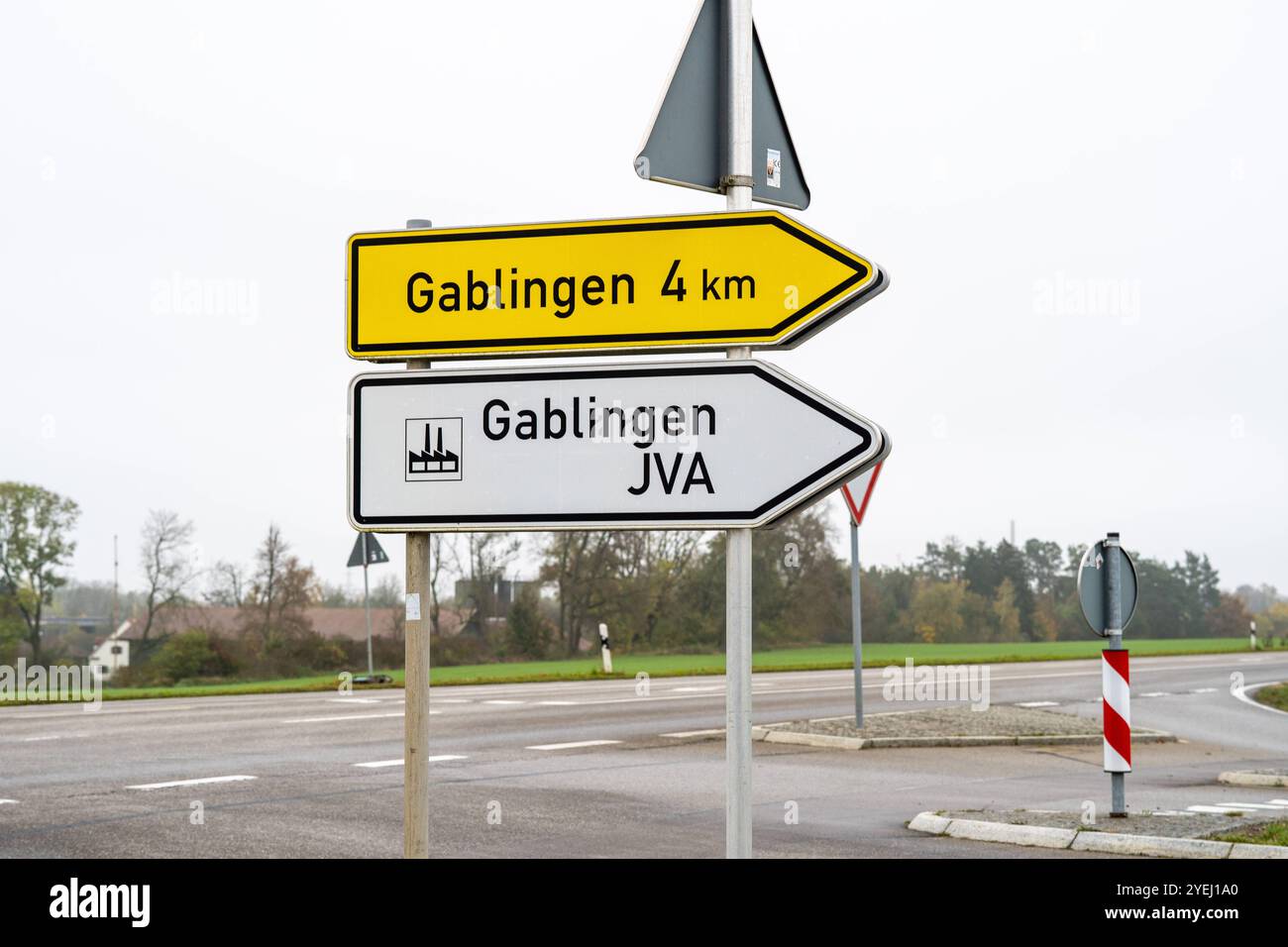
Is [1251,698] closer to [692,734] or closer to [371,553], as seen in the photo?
[692,734]

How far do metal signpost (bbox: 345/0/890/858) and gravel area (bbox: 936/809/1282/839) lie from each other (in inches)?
237

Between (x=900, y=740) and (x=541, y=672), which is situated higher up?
(x=900, y=740)

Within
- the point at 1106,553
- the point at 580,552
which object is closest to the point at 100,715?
the point at 1106,553

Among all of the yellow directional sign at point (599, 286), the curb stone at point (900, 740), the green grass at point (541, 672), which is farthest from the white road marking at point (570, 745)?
the green grass at point (541, 672)

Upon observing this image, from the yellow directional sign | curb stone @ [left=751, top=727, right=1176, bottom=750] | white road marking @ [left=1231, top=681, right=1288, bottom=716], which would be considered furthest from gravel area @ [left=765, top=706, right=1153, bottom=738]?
the yellow directional sign

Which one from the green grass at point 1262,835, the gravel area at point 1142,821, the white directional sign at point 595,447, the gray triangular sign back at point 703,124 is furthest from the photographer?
the gravel area at point 1142,821

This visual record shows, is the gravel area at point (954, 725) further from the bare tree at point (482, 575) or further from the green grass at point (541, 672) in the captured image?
the bare tree at point (482, 575)

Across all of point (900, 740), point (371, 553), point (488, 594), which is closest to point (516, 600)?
point (488, 594)

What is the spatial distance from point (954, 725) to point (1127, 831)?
28.9 feet

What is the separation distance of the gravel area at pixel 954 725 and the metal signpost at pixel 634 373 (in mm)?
12736

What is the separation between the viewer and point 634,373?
408cm

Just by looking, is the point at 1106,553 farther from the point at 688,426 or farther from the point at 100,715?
the point at 100,715

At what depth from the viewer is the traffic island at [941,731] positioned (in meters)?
16.1
